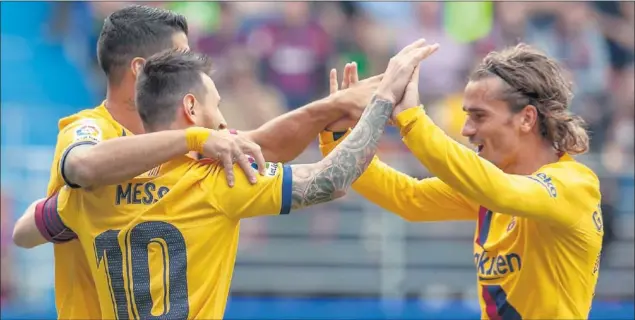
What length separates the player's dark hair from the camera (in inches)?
172

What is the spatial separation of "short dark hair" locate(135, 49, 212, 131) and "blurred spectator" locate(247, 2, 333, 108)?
6875mm

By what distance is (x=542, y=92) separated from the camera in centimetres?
439

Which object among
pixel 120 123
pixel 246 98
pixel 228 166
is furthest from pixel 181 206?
pixel 246 98

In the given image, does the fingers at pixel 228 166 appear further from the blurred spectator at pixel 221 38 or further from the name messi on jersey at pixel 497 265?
the blurred spectator at pixel 221 38

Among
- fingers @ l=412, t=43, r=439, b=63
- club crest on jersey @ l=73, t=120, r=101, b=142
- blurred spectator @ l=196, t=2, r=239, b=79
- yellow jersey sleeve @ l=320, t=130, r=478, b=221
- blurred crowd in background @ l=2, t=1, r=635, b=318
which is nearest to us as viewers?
club crest on jersey @ l=73, t=120, r=101, b=142

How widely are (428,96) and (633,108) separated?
214 centimetres

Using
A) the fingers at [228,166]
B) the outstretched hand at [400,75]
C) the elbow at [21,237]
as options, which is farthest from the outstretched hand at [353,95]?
the elbow at [21,237]

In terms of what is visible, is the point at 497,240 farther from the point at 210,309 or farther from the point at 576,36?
the point at 576,36

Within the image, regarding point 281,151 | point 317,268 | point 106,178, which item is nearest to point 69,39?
point 317,268

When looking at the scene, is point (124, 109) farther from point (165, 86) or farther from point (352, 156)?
point (352, 156)

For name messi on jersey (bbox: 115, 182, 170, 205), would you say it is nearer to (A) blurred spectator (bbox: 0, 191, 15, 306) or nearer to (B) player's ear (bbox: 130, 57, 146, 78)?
(B) player's ear (bbox: 130, 57, 146, 78)

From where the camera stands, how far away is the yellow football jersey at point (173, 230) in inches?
140

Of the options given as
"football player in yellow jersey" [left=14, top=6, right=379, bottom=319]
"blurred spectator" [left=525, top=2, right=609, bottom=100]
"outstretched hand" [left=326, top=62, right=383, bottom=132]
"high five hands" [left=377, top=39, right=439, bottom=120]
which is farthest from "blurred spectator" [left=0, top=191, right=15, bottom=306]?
"high five hands" [left=377, top=39, right=439, bottom=120]

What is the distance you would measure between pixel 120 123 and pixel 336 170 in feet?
3.20
